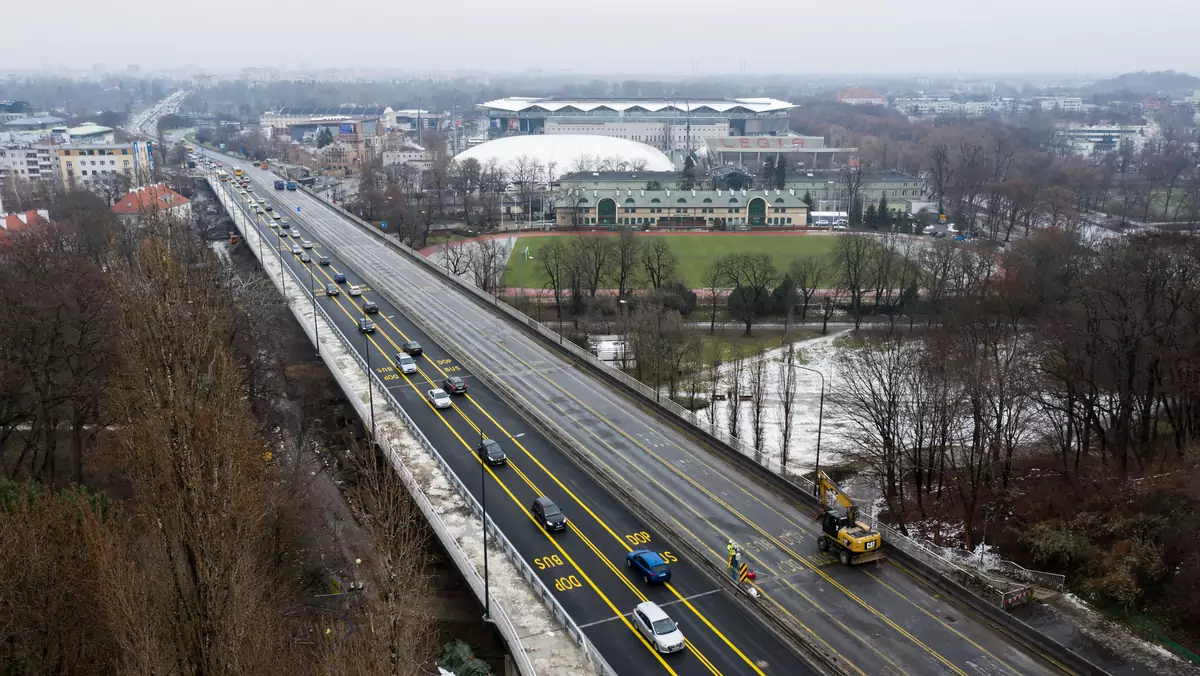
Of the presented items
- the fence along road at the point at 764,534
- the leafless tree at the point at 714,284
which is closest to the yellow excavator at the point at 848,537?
the fence along road at the point at 764,534

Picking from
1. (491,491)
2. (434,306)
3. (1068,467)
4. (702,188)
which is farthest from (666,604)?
(702,188)

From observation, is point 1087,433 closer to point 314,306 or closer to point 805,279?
point 805,279

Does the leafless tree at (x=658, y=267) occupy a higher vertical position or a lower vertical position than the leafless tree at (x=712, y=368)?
higher

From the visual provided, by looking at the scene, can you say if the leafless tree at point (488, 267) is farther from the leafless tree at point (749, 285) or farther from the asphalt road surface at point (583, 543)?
the asphalt road surface at point (583, 543)

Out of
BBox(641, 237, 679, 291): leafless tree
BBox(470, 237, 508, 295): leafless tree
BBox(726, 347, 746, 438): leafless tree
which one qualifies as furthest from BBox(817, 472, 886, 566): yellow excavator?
BBox(470, 237, 508, 295): leafless tree

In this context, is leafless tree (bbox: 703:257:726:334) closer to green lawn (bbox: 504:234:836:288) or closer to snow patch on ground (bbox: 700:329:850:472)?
green lawn (bbox: 504:234:836:288)
